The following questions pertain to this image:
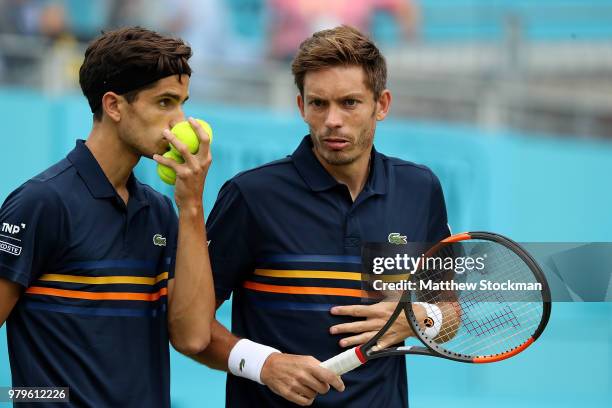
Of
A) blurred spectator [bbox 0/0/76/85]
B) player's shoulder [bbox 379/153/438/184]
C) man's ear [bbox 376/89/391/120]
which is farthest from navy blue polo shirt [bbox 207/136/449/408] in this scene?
blurred spectator [bbox 0/0/76/85]

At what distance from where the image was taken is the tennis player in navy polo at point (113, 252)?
3604 mm

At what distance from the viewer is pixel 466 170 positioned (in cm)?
1003

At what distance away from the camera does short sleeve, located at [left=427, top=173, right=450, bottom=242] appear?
420 cm

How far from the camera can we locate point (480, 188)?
1005cm

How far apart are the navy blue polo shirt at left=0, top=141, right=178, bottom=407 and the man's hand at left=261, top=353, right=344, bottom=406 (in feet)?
1.24

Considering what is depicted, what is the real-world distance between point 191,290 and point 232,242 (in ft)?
0.93

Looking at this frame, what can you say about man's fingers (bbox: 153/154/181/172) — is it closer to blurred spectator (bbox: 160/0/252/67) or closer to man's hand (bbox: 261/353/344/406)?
man's hand (bbox: 261/353/344/406)

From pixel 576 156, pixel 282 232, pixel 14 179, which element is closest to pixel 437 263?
pixel 282 232

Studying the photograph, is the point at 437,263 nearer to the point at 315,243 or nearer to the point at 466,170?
the point at 315,243

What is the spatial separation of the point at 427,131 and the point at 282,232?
20.2ft

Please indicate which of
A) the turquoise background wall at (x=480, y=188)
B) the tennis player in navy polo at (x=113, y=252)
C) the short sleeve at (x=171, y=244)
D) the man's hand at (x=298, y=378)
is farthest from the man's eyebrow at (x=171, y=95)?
the turquoise background wall at (x=480, y=188)

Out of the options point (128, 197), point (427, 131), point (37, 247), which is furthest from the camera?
point (427, 131)

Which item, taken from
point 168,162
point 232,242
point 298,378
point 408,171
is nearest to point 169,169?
point 168,162

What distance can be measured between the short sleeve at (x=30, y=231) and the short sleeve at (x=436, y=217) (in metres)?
1.32
